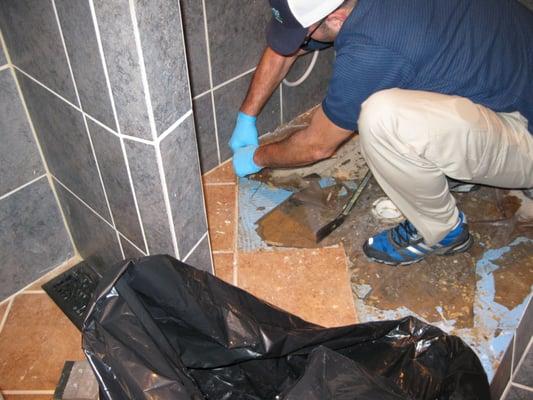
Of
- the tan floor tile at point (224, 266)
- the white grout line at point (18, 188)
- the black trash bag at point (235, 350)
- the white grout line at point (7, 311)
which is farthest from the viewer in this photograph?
the tan floor tile at point (224, 266)

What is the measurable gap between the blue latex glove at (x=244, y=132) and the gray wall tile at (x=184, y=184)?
2.07 ft

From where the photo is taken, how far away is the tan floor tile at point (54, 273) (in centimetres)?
132

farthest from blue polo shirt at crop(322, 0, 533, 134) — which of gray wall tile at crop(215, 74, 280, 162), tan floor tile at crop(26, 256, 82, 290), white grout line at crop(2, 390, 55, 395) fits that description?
white grout line at crop(2, 390, 55, 395)

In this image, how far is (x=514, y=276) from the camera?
4.40 ft

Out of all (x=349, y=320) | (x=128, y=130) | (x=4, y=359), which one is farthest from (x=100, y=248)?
(x=349, y=320)

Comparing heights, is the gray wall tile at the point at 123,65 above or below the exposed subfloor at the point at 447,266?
above

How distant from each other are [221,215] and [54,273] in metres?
0.53

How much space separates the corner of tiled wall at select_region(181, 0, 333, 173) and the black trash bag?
30.2 inches

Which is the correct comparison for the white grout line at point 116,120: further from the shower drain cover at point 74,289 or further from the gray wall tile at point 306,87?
the gray wall tile at point 306,87

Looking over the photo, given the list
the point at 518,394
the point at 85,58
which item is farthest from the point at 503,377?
the point at 85,58

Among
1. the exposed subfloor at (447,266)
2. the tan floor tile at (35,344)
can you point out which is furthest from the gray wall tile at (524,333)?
the tan floor tile at (35,344)

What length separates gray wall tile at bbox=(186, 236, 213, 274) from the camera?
1.04 m

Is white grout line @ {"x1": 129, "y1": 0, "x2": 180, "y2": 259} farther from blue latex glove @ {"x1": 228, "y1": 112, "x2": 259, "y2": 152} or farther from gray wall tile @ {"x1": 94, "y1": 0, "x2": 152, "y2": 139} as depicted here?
blue latex glove @ {"x1": 228, "y1": 112, "x2": 259, "y2": 152}

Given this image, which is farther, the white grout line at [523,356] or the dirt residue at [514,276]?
the dirt residue at [514,276]
